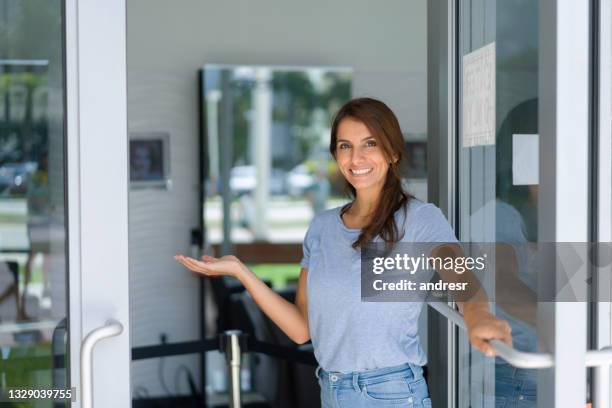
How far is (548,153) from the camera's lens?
67.5 inches

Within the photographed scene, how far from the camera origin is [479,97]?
2434 millimetres

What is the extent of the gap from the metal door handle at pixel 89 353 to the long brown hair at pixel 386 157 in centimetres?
67

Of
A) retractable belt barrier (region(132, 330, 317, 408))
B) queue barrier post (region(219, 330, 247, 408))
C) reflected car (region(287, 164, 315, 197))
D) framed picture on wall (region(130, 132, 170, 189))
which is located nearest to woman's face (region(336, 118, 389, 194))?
retractable belt barrier (region(132, 330, 317, 408))

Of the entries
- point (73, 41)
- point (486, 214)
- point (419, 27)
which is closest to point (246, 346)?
point (486, 214)

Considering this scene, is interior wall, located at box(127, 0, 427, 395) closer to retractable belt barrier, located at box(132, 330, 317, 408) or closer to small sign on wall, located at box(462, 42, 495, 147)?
retractable belt barrier, located at box(132, 330, 317, 408)

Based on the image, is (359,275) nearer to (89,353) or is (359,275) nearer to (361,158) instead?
(361,158)

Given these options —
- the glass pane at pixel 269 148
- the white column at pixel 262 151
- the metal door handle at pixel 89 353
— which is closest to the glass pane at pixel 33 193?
the metal door handle at pixel 89 353

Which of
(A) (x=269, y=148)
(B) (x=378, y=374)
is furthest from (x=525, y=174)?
(A) (x=269, y=148)

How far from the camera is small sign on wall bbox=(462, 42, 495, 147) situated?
2.33 m

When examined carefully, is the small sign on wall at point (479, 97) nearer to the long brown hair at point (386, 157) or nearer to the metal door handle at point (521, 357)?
the long brown hair at point (386, 157)

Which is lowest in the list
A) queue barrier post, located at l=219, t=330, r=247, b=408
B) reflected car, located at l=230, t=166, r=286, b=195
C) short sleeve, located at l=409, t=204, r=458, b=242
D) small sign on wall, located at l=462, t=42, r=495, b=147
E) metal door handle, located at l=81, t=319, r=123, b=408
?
queue barrier post, located at l=219, t=330, r=247, b=408

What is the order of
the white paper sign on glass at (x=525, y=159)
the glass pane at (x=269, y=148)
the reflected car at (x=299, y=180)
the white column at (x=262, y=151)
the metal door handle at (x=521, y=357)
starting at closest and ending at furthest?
1. the metal door handle at (x=521, y=357)
2. the white paper sign on glass at (x=525, y=159)
3. the glass pane at (x=269, y=148)
4. the white column at (x=262, y=151)
5. the reflected car at (x=299, y=180)

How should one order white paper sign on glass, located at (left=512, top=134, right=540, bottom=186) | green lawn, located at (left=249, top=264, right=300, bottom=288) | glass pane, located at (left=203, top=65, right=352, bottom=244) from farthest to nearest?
green lawn, located at (left=249, top=264, right=300, bottom=288) < glass pane, located at (left=203, top=65, right=352, bottom=244) < white paper sign on glass, located at (left=512, top=134, right=540, bottom=186)

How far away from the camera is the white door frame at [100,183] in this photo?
6.40ft
